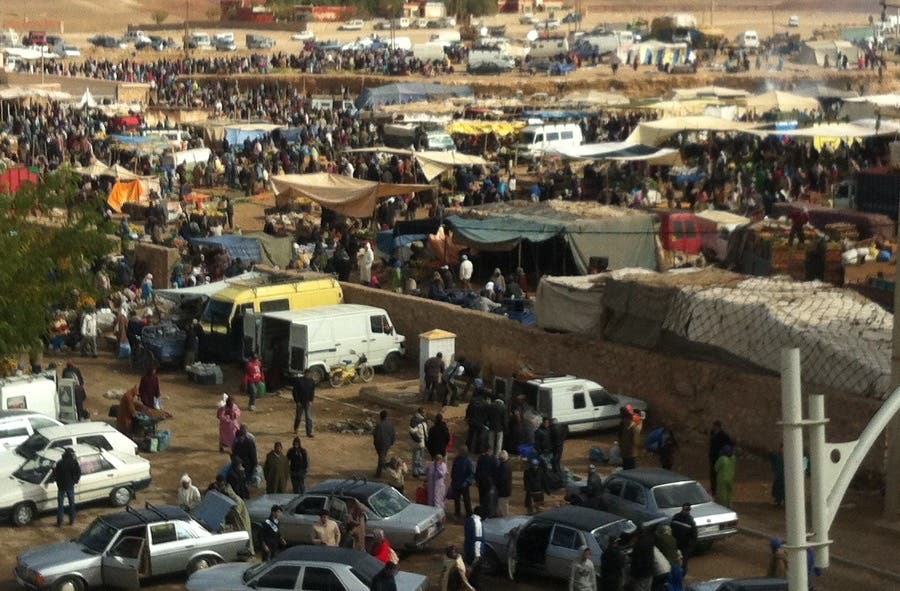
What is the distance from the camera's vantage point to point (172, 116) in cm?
5969

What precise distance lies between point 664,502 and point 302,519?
11.6 ft

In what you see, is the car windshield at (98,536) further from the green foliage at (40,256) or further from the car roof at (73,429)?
the green foliage at (40,256)

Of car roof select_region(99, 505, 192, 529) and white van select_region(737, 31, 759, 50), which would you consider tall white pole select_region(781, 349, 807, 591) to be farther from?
white van select_region(737, 31, 759, 50)

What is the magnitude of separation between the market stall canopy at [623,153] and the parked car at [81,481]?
2257 centimetres

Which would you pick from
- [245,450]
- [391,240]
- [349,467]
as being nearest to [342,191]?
[391,240]

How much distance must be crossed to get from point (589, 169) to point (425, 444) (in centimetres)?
2250

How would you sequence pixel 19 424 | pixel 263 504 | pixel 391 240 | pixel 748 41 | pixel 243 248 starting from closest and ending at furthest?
pixel 263 504
pixel 19 424
pixel 243 248
pixel 391 240
pixel 748 41

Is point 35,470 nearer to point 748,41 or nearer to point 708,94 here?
point 708,94

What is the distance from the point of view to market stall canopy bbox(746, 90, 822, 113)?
4975 cm

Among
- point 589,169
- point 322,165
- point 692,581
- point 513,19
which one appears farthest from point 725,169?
point 513,19

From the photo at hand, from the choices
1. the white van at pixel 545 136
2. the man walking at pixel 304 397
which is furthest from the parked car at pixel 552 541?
the white van at pixel 545 136

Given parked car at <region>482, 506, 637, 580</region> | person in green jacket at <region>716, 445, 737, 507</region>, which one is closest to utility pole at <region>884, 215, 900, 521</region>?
person in green jacket at <region>716, 445, 737, 507</region>

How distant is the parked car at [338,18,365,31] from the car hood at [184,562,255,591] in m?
98.0

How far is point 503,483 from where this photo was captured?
658 inches
